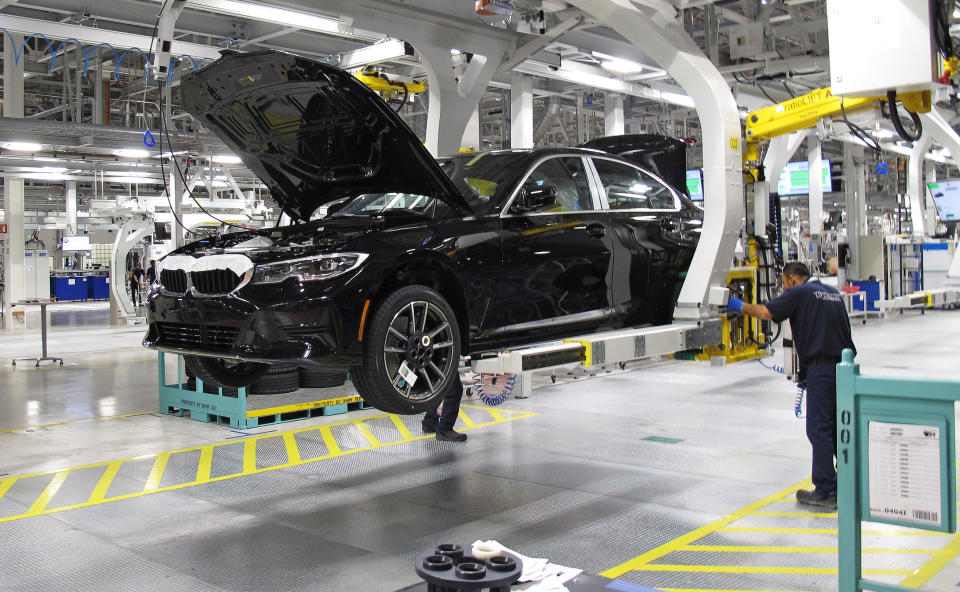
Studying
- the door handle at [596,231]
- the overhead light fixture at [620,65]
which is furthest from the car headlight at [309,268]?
the overhead light fixture at [620,65]

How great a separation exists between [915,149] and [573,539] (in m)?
10.5

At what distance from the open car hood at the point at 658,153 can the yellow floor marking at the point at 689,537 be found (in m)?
2.41

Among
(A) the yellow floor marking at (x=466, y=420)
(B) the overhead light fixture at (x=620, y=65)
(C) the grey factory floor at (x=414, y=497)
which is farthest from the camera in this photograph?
(B) the overhead light fixture at (x=620, y=65)

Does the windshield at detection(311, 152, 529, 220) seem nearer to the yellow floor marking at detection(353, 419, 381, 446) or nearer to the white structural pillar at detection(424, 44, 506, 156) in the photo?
the white structural pillar at detection(424, 44, 506, 156)

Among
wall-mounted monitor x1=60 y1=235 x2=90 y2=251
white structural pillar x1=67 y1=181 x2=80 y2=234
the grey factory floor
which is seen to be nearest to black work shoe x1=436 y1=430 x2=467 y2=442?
the grey factory floor

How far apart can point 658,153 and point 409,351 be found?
10.8ft

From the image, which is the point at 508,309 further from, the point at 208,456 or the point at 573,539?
the point at 208,456

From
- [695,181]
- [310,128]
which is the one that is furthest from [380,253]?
[695,181]

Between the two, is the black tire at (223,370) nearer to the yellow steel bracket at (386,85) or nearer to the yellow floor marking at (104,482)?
the yellow floor marking at (104,482)

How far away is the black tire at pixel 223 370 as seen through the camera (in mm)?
4809

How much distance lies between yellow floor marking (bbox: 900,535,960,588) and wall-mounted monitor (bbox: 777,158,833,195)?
1492cm

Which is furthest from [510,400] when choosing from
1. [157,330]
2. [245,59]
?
[245,59]

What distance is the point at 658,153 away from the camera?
6625 millimetres

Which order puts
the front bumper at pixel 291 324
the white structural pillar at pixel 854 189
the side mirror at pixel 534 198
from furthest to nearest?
the white structural pillar at pixel 854 189
the side mirror at pixel 534 198
the front bumper at pixel 291 324
